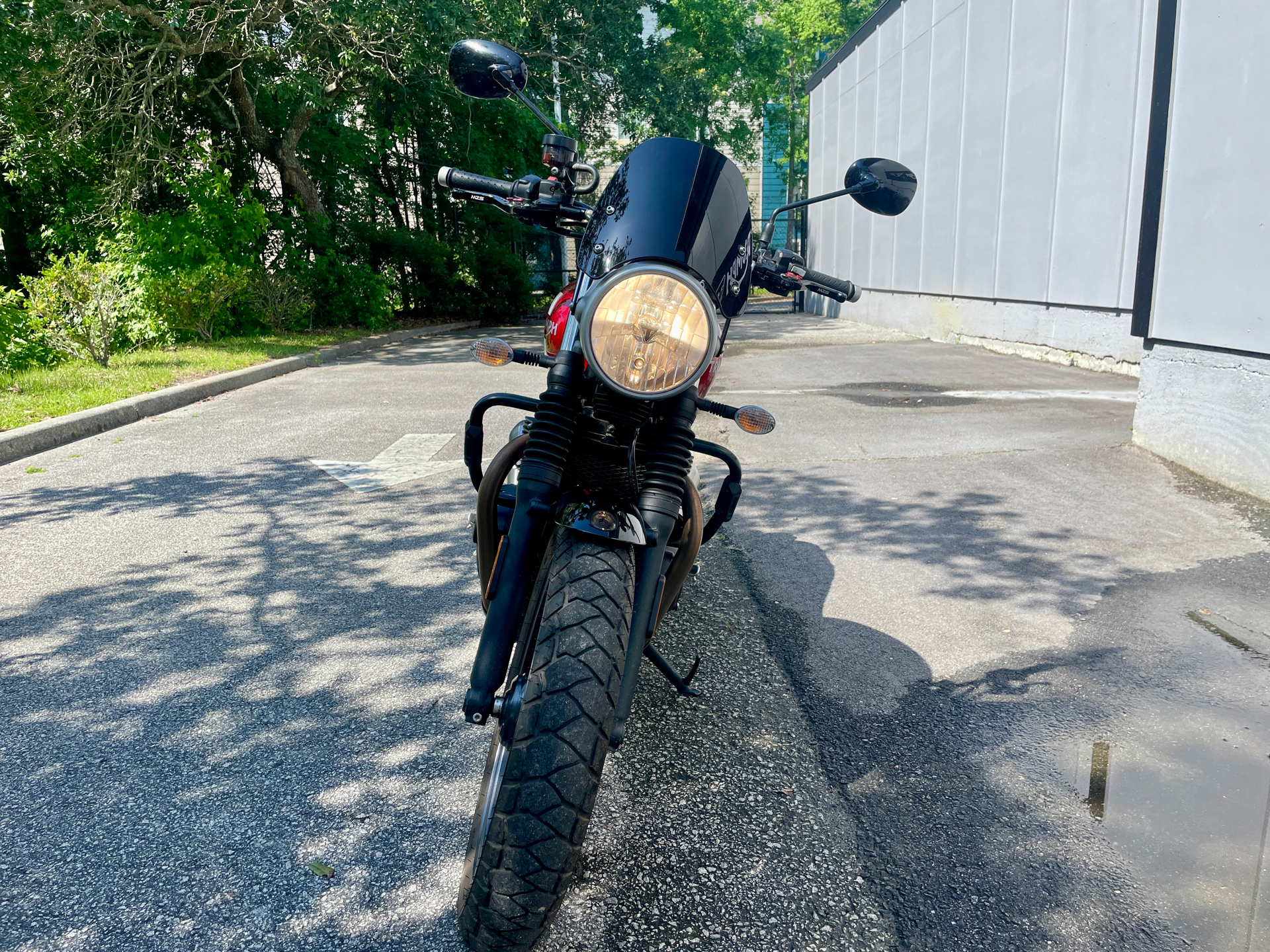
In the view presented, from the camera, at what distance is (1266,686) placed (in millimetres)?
3271

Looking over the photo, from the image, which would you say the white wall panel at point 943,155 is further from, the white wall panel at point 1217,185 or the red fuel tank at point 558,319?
the red fuel tank at point 558,319

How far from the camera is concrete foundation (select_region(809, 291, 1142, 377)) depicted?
1135 cm

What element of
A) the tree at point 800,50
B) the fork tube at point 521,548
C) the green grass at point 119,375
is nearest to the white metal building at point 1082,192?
the fork tube at point 521,548

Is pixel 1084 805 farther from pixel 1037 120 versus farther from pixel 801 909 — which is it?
pixel 1037 120

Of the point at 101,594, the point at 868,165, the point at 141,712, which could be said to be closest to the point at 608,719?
the point at 141,712

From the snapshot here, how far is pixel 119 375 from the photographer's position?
9758mm

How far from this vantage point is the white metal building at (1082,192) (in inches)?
222

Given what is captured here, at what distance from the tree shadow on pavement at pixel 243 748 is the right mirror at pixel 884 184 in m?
2.13

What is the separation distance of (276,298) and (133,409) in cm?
690

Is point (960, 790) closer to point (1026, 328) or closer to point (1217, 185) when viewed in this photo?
point (1217, 185)

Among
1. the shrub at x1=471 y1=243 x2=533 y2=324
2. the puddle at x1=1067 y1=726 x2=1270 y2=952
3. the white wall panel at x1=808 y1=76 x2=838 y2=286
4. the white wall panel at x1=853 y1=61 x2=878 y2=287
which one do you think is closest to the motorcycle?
the puddle at x1=1067 y1=726 x2=1270 y2=952

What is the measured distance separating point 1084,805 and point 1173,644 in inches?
54.9

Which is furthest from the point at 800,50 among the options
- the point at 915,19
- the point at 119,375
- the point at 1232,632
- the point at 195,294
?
the point at 1232,632

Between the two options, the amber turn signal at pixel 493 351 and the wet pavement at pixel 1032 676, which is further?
the amber turn signal at pixel 493 351
